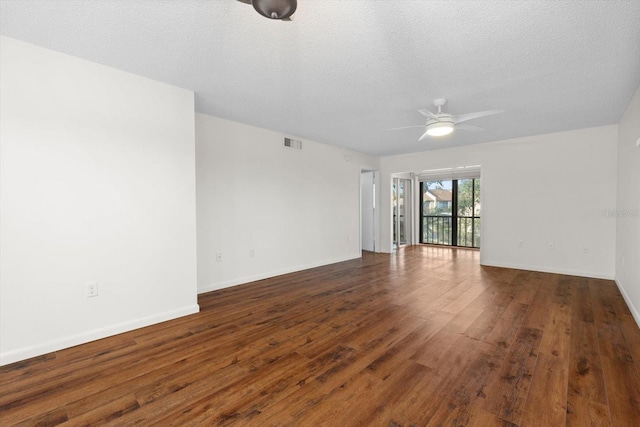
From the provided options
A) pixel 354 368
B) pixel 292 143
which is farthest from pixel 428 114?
pixel 354 368

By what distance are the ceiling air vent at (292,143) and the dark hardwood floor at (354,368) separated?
271 cm

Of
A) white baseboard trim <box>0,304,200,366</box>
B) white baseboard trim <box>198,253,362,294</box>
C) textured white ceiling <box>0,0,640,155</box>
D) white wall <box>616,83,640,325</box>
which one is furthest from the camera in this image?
white baseboard trim <box>198,253,362,294</box>

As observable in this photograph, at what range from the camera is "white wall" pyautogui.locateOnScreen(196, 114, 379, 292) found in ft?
12.9

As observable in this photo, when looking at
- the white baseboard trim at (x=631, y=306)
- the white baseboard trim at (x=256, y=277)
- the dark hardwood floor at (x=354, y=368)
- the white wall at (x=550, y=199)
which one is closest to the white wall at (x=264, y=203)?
the white baseboard trim at (x=256, y=277)

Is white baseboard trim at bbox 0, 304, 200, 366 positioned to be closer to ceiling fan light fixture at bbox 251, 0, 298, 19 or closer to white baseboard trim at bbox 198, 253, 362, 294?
white baseboard trim at bbox 198, 253, 362, 294

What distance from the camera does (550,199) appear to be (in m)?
4.91

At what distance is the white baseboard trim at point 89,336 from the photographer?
2.17m

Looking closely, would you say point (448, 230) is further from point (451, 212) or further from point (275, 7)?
point (275, 7)

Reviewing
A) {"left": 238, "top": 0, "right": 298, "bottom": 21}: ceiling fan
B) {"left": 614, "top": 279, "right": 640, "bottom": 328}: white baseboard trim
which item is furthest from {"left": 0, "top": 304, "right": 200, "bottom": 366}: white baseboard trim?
{"left": 614, "top": 279, "right": 640, "bottom": 328}: white baseboard trim

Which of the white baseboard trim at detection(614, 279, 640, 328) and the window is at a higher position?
the window

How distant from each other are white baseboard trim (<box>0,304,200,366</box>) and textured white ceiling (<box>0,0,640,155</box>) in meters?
2.40

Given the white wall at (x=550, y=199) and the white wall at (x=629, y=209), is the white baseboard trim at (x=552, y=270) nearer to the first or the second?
the white wall at (x=550, y=199)

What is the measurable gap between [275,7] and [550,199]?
5.51m

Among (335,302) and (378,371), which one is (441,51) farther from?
(335,302)
